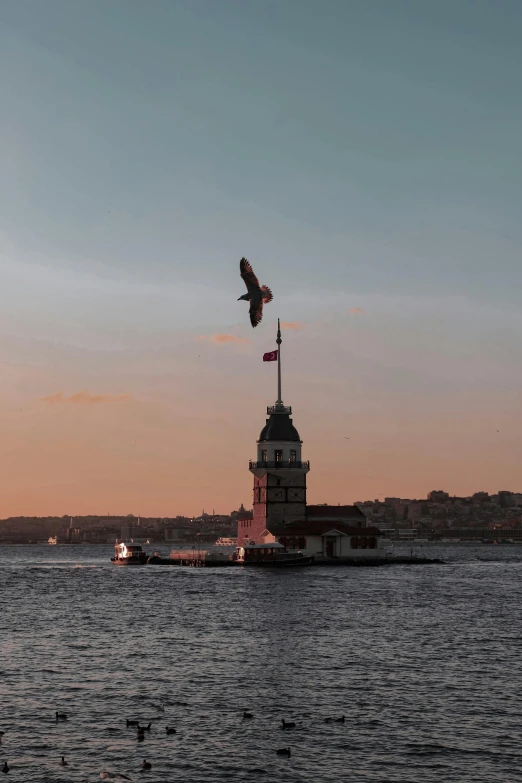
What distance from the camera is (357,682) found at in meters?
48.3

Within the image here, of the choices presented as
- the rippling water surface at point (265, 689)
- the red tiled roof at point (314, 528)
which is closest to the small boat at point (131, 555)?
the red tiled roof at point (314, 528)

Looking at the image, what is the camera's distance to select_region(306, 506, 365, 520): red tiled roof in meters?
162

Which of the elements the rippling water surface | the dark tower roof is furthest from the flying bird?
the dark tower roof

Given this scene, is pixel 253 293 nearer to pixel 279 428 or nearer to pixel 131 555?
pixel 279 428

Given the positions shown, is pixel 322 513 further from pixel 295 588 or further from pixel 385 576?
pixel 295 588

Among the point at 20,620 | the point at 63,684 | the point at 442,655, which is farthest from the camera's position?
the point at 20,620

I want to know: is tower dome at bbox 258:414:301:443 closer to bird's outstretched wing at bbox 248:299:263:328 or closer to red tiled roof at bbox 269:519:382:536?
red tiled roof at bbox 269:519:382:536

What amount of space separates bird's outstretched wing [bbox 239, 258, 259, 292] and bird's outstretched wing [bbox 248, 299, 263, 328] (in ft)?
→ 3.70

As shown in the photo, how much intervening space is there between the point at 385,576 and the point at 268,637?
71.5 m

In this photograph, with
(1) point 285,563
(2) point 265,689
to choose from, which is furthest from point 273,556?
(2) point 265,689

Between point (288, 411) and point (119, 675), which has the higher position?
point (288, 411)

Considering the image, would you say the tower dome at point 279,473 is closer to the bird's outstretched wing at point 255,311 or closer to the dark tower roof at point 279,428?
the dark tower roof at point 279,428

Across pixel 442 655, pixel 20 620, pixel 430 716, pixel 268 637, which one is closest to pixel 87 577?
pixel 20 620

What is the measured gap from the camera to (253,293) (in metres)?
76.8
